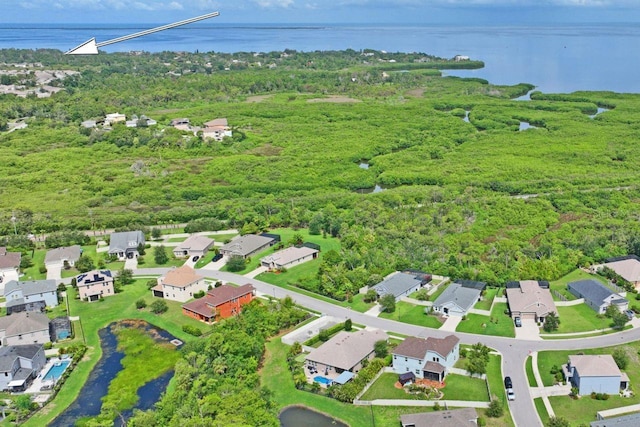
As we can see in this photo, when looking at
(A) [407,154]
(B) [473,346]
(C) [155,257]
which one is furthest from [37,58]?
(B) [473,346]

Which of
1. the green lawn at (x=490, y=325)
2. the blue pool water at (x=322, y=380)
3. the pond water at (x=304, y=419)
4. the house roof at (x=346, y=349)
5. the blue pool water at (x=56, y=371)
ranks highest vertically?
the house roof at (x=346, y=349)

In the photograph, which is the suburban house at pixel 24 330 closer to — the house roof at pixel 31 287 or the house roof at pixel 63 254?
the house roof at pixel 31 287

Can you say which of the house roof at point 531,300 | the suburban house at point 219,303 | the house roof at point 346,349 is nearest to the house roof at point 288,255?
the suburban house at point 219,303

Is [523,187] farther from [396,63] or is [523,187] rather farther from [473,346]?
[396,63]

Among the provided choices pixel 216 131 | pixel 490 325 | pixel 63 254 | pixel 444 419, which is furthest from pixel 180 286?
pixel 216 131

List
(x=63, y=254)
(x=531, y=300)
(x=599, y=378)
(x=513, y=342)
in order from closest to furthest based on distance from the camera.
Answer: (x=599, y=378) → (x=513, y=342) → (x=531, y=300) → (x=63, y=254)

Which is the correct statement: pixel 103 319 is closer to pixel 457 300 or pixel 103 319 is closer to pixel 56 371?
pixel 56 371
